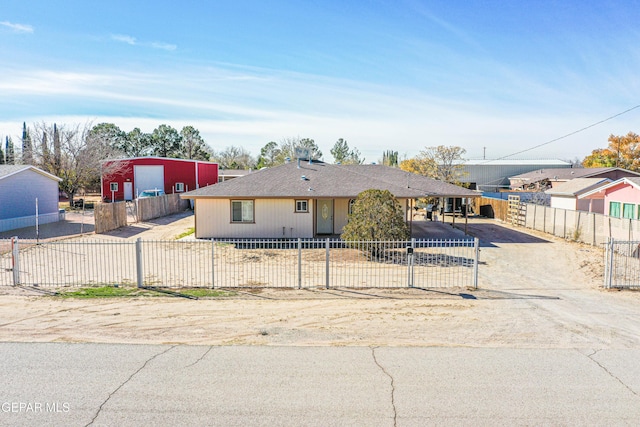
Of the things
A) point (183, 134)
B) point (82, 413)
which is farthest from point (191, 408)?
point (183, 134)

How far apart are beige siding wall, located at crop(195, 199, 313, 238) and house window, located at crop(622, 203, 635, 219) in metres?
17.7

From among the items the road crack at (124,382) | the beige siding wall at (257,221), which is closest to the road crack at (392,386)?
the road crack at (124,382)

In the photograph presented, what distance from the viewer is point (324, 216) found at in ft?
86.9

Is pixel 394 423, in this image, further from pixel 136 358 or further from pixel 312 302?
pixel 312 302

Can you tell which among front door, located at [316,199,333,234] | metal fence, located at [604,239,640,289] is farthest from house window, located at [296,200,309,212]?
metal fence, located at [604,239,640,289]

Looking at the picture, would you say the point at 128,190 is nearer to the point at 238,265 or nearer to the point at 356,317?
the point at 238,265

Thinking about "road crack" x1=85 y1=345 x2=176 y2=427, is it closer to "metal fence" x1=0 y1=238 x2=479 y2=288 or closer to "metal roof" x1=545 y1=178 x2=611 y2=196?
"metal fence" x1=0 y1=238 x2=479 y2=288

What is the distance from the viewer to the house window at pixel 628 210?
2603 cm

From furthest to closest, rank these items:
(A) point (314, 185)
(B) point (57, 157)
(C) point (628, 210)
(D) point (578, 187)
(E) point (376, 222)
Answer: (B) point (57, 157) < (D) point (578, 187) < (A) point (314, 185) < (C) point (628, 210) < (E) point (376, 222)

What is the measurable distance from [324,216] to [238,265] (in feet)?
29.3

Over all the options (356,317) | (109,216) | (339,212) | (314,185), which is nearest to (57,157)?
(109,216)

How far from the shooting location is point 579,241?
2559cm

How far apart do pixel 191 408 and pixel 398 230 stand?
1426cm

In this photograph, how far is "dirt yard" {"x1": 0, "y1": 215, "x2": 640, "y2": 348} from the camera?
33.2 feet
